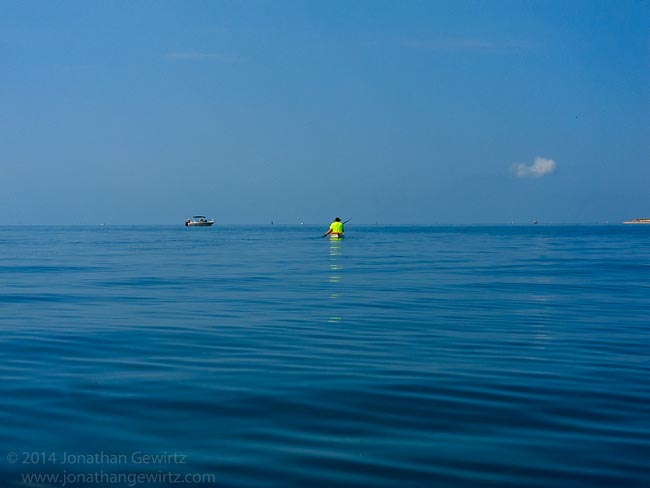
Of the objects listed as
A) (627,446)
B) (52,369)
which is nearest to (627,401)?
(627,446)

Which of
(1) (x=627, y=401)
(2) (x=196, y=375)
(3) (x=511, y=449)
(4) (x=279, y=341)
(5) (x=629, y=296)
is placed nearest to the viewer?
(3) (x=511, y=449)

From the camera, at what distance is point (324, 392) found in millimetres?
8133

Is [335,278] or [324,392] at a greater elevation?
[335,278]

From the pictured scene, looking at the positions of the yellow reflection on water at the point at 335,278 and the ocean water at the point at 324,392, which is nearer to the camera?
the ocean water at the point at 324,392

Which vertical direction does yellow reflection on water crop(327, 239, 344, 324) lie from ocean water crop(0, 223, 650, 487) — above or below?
above

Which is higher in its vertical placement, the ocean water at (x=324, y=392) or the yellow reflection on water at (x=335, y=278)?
the yellow reflection on water at (x=335, y=278)

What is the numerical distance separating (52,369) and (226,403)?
3.20 meters

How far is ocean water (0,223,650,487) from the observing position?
5.63m

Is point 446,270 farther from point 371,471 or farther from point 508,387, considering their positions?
point 371,471

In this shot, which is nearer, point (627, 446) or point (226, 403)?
point (627, 446)

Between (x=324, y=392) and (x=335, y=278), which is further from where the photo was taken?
(x=335, y=278)

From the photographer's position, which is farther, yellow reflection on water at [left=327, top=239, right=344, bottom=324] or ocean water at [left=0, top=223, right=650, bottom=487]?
yellow reflection on water at [left=327, top=239, right=344, bottom=324]

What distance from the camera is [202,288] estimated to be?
22234 mm

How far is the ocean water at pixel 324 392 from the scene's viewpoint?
18.5 ft
